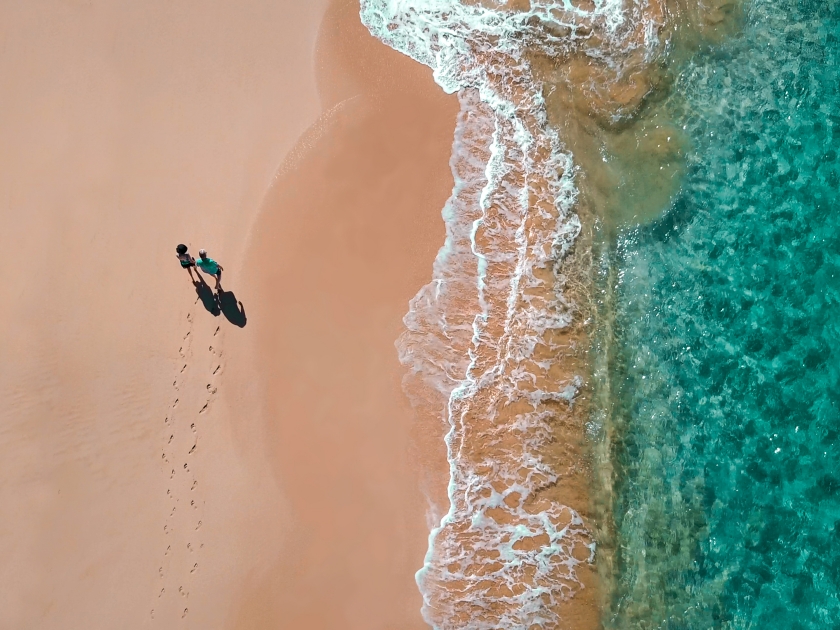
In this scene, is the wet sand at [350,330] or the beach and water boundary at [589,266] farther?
the beach and water boundary at [589,266]

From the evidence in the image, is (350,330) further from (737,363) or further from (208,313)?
(737,363)

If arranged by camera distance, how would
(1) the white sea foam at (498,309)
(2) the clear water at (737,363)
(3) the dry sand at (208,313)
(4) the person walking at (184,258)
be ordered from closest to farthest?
(4) the person walking at (184,258) < (3) the dry sand at (208,313) < (1) the white sea foam at (498,309) < (2) the clear water at (737,363)

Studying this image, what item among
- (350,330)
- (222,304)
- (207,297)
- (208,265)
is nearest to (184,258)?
(208,265)

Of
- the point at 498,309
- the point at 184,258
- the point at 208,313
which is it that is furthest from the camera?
the point at 498,309

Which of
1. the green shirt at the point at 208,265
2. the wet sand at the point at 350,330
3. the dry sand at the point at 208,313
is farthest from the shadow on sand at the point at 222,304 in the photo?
the green shirt at the point at 208,265

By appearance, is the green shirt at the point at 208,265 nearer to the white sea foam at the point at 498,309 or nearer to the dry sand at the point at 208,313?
the dry sand at the point at 208,313

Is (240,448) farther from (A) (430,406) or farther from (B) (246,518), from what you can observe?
(A) (430,406)
